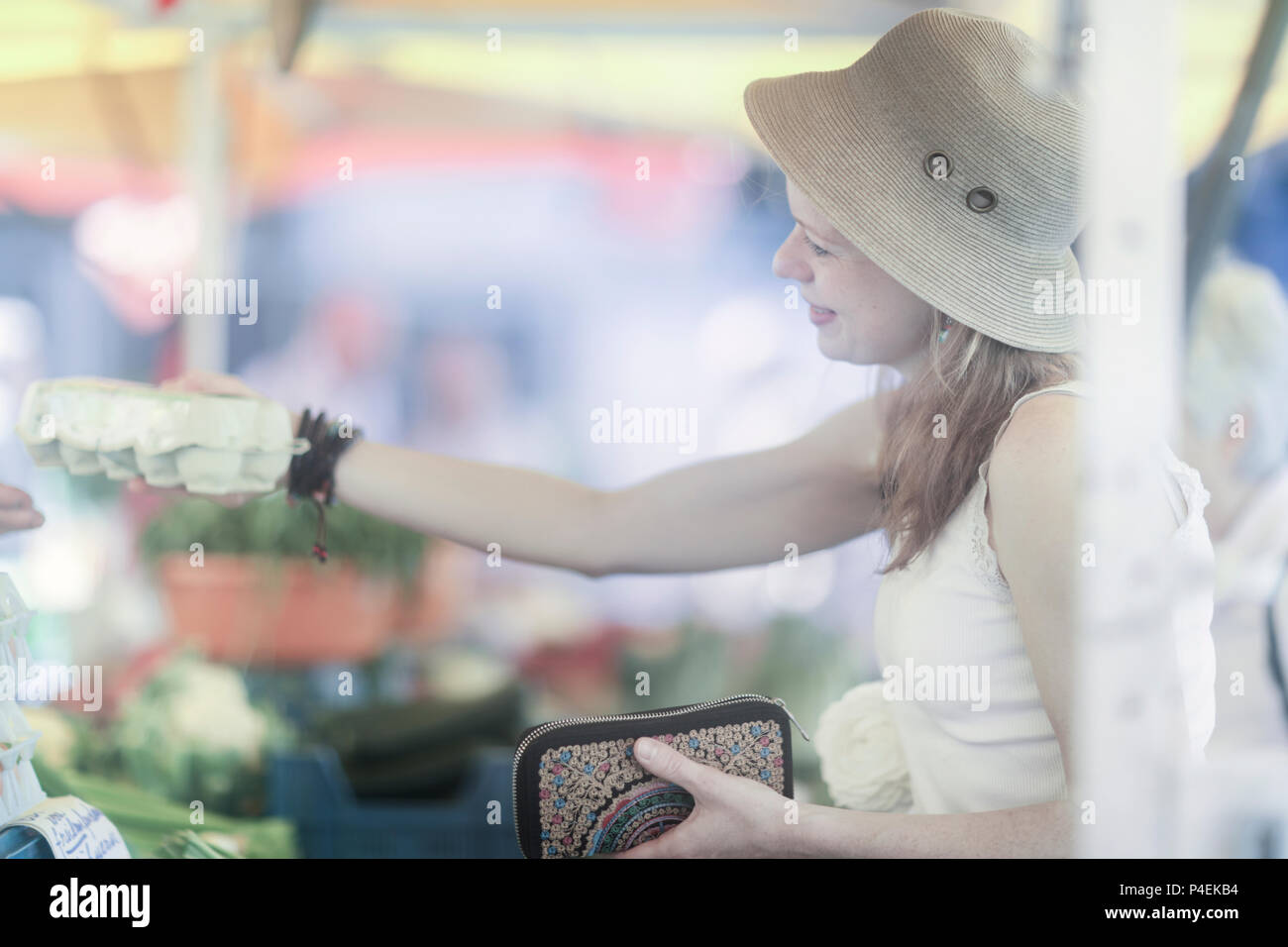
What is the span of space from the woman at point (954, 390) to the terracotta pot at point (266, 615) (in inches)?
35.5

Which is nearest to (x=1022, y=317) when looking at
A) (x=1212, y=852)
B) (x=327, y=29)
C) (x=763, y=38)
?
(x=1212, y=852)

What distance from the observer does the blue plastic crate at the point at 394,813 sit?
2.34 metres

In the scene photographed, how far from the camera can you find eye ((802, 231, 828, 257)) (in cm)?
180

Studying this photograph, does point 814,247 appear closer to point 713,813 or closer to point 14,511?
point 713,813

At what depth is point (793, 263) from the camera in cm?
183

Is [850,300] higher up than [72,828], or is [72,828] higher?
[850,300]

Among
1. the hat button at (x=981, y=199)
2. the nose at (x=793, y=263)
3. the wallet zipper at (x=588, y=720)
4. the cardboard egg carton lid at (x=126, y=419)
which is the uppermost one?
the hat button at (x=981, y=199)

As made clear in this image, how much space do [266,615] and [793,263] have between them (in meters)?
1.40

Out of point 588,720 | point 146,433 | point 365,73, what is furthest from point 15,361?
point 588,720

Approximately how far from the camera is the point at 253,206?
2.39 meters

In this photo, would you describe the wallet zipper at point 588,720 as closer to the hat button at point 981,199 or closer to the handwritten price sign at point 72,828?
the handwritten price sign at point 72,828

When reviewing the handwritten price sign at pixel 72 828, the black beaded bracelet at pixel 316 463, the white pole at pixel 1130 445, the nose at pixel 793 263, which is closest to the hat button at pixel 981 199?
the nose at pixel 793 263

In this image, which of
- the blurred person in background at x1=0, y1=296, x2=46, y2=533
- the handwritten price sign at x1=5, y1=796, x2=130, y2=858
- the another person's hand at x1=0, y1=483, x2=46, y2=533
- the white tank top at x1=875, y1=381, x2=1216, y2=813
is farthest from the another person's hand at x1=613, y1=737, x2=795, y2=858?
the blurred person in background at x1=0, y1=296, x2=46, y2=533

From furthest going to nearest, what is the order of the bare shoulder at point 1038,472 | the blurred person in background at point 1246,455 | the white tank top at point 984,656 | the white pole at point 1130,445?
the blurred person in background at point 1246,455
the white tank top at point 984,656
the bare shoulder at point 1038,472
the white pole at point 1130,445
